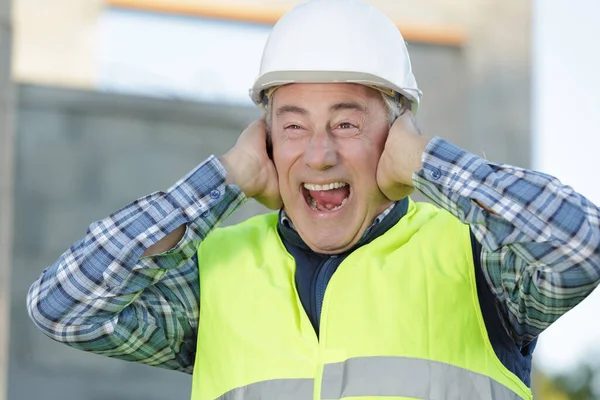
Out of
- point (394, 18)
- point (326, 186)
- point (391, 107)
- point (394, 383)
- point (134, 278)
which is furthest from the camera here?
point (394, 18)

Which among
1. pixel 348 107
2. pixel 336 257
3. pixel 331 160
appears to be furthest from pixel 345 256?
pixel 348 107

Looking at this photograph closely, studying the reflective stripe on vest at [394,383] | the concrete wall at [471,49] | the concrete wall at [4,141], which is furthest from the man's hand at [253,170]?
the concrete wall at [471,49]

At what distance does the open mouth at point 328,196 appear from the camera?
3.47 metres

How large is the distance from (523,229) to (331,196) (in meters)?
0.67

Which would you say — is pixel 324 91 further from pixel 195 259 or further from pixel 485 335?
pixel 485 335

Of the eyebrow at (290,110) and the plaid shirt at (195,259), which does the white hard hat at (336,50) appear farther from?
the plaid shirt at (195,259)

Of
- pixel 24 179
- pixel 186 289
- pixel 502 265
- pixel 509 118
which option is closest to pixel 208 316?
pixel 186 289

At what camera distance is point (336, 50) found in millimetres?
3467

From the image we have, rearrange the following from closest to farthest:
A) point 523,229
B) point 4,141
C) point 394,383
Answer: point 523,229
point 394,383
point 4,141

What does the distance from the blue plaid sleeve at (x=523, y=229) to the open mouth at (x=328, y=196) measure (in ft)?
0.98

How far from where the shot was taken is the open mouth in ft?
11.4

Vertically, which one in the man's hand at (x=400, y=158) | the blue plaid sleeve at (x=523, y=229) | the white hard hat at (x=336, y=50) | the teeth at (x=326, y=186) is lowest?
the blue plaid sleeve at (x=523, y=229)

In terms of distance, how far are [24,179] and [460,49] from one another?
25.4 feet

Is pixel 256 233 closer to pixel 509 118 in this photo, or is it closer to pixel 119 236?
pixel 119 236
